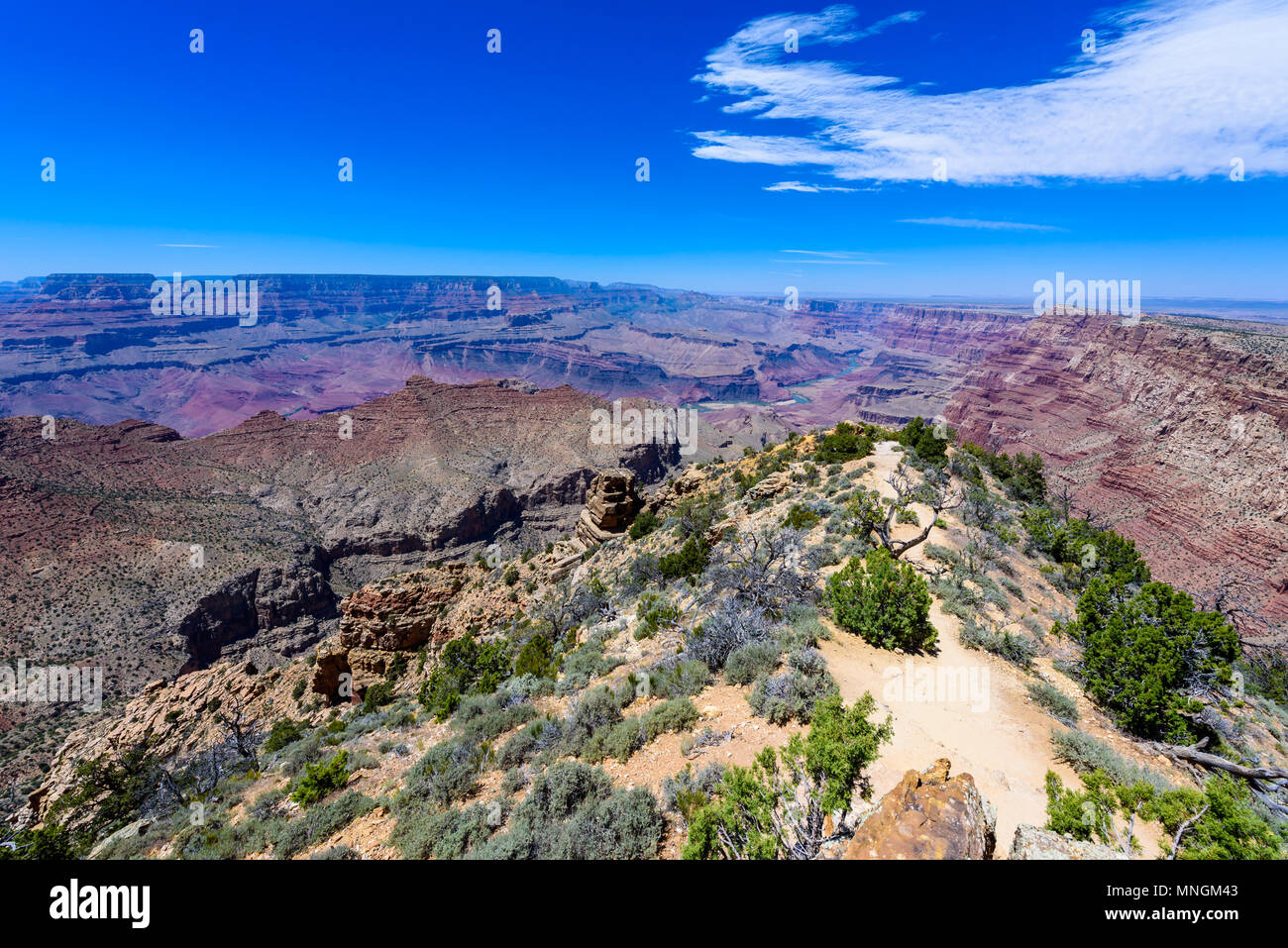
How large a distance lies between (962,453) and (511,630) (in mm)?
25631

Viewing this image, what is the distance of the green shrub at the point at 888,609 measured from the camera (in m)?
10.6

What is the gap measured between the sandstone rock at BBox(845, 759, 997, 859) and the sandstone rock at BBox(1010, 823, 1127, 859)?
11.3 inches

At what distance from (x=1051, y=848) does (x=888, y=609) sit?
5.87 m

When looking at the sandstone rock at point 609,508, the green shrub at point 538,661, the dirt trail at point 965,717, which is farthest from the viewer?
the sandstone rock at point 609,508

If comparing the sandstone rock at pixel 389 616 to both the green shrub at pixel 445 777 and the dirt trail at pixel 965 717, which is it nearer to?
the green shrub at pixel 445 777

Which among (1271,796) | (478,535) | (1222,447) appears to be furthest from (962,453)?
(478,535)

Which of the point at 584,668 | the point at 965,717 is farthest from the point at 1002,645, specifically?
the point at 584,668

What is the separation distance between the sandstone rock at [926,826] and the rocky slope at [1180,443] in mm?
30507

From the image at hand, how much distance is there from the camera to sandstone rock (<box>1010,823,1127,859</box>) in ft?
16.0

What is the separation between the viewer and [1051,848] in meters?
4.95

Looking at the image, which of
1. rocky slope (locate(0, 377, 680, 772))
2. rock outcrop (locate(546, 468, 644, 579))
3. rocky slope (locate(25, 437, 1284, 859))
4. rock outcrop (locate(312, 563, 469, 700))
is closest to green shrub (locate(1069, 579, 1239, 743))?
rocky slope (locate(25, 437, 1284, 859))

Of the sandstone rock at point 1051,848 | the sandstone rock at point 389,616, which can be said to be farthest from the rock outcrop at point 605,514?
the sandstone rock at point 1051,848
